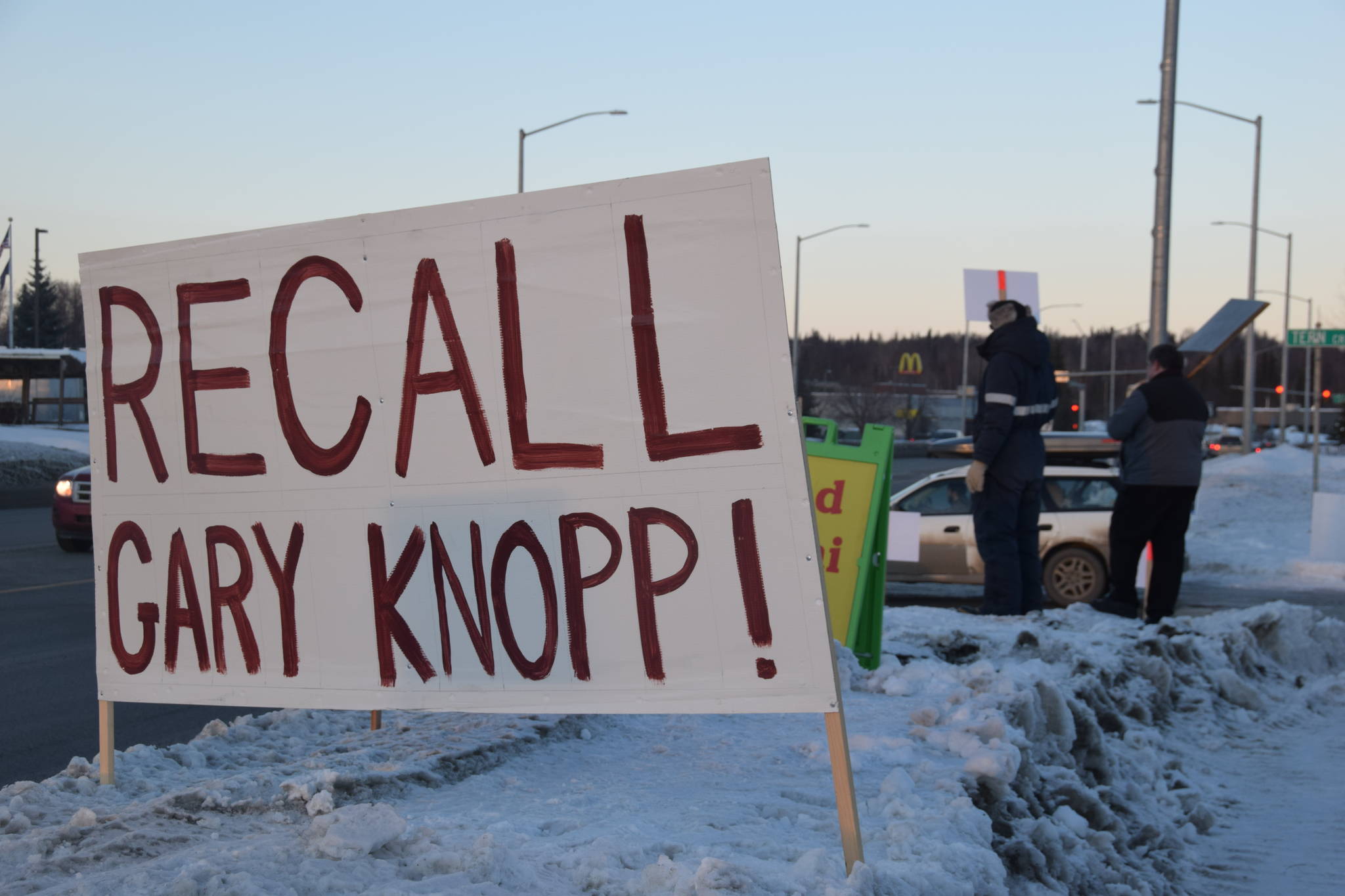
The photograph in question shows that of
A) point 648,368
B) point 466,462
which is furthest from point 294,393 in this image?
point 648,368

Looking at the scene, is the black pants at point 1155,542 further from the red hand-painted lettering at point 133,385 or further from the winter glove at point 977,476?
the red hand-painted lettering at point 133,385

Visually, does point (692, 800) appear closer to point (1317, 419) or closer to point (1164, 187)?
point (1164, 187)

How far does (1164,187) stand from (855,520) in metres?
8.35

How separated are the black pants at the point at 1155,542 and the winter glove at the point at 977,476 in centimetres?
157

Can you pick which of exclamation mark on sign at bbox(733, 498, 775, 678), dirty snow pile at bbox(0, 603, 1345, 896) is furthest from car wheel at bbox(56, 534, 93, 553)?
exclamation mark on sign at bbox(733, 498, 775, 678)

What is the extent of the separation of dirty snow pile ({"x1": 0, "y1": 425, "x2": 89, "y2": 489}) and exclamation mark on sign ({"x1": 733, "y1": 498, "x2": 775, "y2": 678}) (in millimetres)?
23570

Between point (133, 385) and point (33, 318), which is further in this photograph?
point (33, 318)

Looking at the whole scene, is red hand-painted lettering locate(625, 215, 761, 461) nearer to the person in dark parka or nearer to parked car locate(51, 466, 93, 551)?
the person in dark parka

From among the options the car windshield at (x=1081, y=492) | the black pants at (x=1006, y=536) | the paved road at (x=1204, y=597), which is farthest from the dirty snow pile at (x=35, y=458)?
the black pants at (x=1006, y=536)

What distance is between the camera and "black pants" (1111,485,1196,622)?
8258 mm

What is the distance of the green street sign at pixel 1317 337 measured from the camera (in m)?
18.6

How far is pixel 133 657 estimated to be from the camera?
396 centimetres

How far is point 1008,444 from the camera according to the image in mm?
7562

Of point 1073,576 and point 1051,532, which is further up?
point 1051,532
